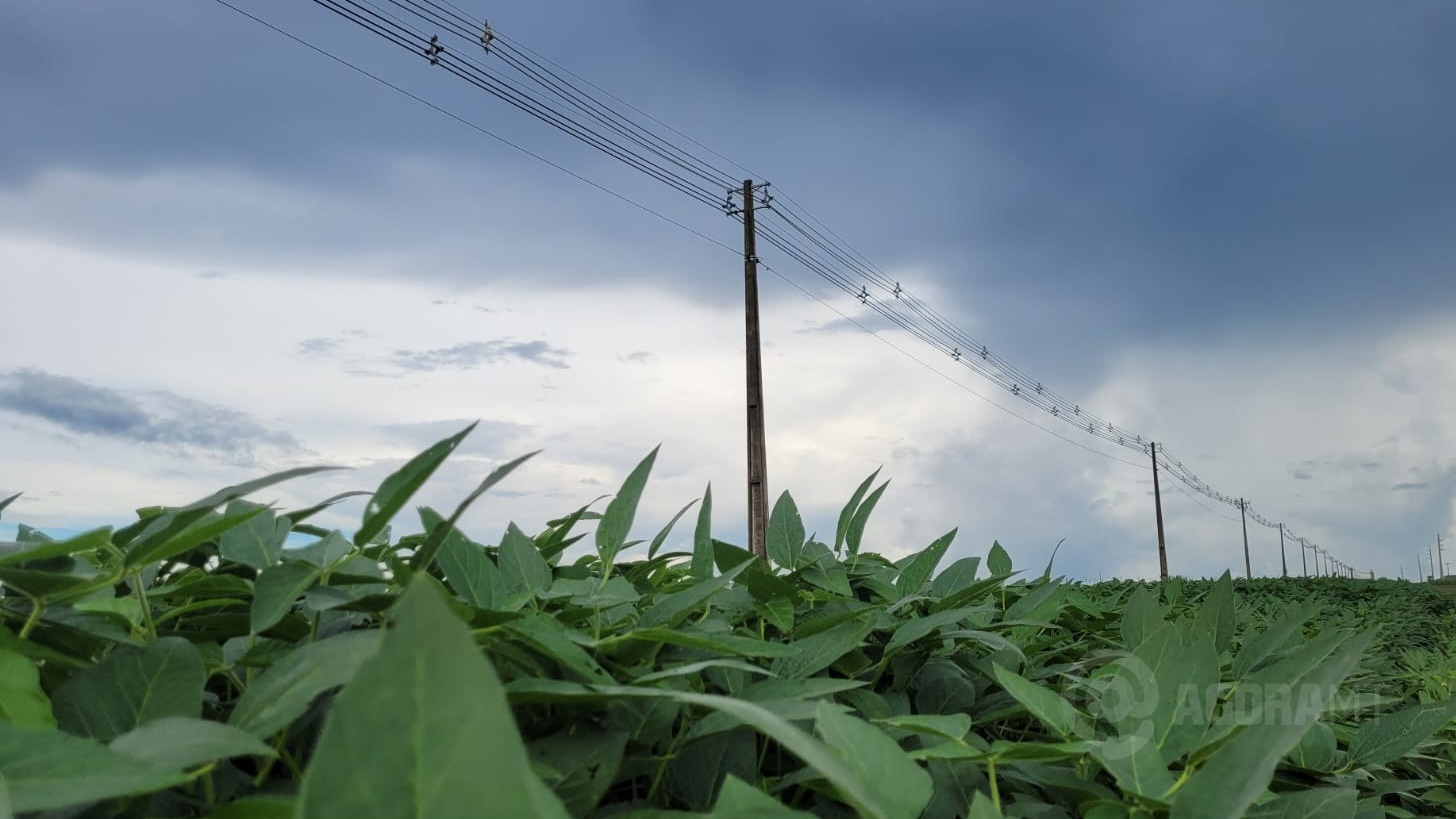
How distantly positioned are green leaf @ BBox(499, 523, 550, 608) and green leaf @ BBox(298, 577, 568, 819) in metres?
0.52

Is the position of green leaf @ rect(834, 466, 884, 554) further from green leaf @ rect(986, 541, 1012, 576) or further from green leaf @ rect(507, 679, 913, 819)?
green leaf @ rect(507, 679, 913, 819)

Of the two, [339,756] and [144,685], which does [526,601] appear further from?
[339,756]

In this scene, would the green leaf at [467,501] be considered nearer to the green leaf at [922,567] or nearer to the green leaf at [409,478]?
the green leaf at [409,478]

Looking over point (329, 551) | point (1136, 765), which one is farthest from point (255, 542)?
point (1136, 765)

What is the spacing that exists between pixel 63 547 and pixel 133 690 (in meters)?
0.17

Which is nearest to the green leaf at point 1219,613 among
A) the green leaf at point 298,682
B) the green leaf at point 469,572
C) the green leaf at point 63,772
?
the green leaf at point 469,572

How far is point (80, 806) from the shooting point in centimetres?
56

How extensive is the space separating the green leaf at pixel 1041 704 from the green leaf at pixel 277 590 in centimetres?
55

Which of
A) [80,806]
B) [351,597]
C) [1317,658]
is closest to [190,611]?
[351,597]

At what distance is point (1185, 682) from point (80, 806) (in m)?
0.76

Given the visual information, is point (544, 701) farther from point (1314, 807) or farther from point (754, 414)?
point (754, 414)

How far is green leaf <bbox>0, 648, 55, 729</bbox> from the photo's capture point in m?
0.64

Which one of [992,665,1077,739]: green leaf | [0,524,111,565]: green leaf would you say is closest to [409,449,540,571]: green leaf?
[0,524,111,565]: green leaf

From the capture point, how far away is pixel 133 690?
0.66 meters
